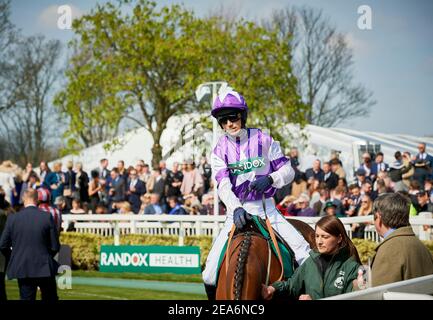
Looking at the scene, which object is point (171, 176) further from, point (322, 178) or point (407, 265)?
point (407, 265)

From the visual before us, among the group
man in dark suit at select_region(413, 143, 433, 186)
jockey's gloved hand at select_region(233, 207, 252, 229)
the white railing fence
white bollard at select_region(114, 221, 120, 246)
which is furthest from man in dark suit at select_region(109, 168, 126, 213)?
jockey's gloved hand at select_region(233, 207, 252, 229)

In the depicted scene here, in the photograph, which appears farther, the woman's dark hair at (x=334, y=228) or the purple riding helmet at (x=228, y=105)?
the purple riding helmet at (x=228, y=105)

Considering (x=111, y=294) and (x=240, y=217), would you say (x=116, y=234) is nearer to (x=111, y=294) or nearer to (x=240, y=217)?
(x=111, y=294)

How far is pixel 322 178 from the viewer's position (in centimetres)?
1220

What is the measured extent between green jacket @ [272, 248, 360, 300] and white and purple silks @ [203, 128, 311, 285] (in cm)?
94

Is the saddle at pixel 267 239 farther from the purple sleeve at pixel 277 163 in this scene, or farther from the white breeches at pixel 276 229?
the purple sleeve at pixel 277 163

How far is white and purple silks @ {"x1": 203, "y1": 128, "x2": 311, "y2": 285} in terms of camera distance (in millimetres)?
4461

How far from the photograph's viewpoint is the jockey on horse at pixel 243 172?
14.6 feet

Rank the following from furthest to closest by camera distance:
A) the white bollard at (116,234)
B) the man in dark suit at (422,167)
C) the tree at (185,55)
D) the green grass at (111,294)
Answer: the tree at (185,55), the white bollard at (116,234), the man in dark suit at (422,167), the green grass at (111,294)

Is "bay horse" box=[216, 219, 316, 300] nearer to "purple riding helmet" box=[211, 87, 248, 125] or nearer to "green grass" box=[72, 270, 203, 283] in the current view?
"purple riding helmet" box=[211, 87, 248, 125]

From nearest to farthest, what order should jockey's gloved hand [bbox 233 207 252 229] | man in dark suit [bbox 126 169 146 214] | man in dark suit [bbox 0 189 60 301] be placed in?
1. jockey's gloved hand [bbox 233 207 252 229]
2. man in dark suit [bbox 0 189 60 301]
3. man in dark suit [bbox 126 169 146 214]

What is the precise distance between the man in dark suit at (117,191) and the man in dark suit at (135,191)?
0.11 meters

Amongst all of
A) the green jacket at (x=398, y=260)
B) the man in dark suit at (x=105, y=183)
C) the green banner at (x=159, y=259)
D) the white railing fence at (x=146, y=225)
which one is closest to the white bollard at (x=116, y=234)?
the white railing fence at (x=146, y=225)
